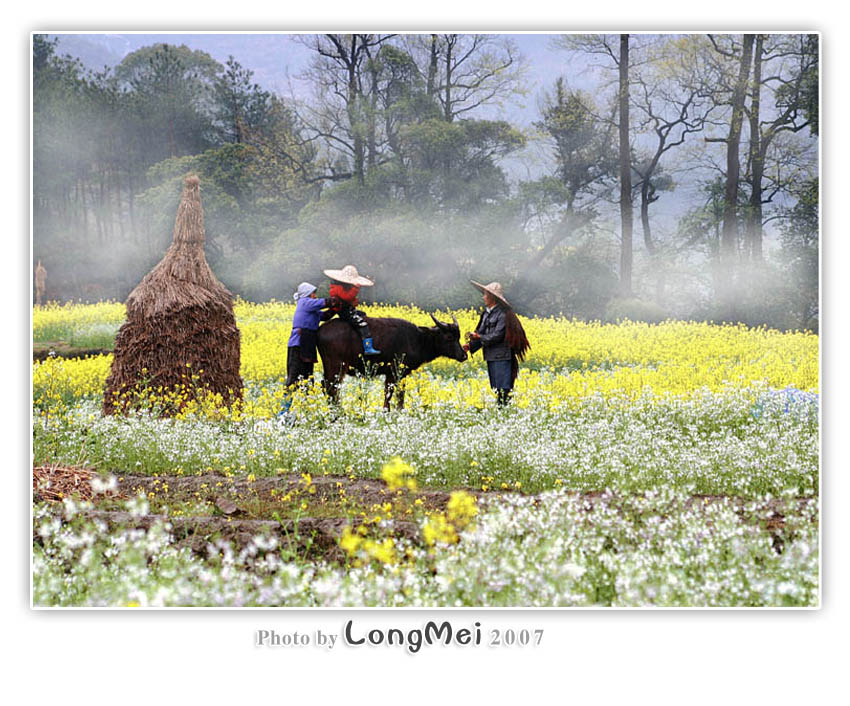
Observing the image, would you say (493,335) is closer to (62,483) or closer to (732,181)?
(732,181)

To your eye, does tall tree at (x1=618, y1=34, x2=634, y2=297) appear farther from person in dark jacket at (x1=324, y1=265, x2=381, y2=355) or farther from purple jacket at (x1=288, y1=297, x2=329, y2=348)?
purple jacket at (x1=288, y1=297, x2=329, y2=348)

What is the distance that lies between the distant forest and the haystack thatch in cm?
14

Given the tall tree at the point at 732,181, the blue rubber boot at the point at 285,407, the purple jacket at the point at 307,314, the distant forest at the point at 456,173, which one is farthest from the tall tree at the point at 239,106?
the tall tree at the point at 732,181

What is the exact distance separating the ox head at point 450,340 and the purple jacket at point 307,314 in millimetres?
1084

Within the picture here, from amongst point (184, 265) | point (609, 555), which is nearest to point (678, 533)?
point (609, 555)

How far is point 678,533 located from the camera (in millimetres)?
4035

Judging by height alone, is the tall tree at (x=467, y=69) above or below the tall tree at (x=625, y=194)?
above

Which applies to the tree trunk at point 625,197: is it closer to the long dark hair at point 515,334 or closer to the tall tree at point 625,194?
the tall tree at point 625,194

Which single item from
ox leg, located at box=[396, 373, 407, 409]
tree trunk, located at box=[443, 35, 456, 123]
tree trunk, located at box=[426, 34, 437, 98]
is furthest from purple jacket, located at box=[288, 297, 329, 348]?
tree trunk, located at box=[426, 34, 437, 98]

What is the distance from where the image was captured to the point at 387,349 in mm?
6793

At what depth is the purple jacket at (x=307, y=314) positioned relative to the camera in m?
6.54
